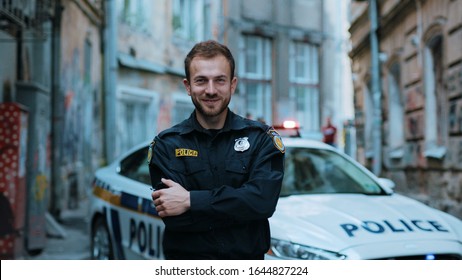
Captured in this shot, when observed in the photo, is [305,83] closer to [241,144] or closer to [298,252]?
[298,252]

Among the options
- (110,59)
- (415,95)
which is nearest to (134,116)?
(110,59)

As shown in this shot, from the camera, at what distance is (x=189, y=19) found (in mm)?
14234

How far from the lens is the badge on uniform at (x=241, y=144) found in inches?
93.8

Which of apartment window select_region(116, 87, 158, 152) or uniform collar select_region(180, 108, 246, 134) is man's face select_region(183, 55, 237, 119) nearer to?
uniform collar select_region(180, 108, 246, 134)

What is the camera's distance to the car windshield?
182 inches

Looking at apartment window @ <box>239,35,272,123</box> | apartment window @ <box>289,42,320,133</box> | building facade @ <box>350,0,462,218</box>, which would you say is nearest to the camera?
building facade @ <box>350,0,462,218</box>

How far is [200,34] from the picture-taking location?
13891 mm

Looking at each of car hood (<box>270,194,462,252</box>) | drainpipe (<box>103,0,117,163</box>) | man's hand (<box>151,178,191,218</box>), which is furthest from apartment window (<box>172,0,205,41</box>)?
man's hand (<box>151,178,191,218</box>)

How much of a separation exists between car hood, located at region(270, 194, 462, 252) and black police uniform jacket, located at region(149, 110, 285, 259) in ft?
4.07

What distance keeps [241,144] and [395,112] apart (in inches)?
303

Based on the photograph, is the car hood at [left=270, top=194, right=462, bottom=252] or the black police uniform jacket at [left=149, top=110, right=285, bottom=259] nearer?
the black police uniform jacket at [left=149, top=110, right=285, bottom=259]

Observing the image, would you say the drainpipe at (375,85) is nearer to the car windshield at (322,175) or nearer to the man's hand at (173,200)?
the car windshield at (322,175)
